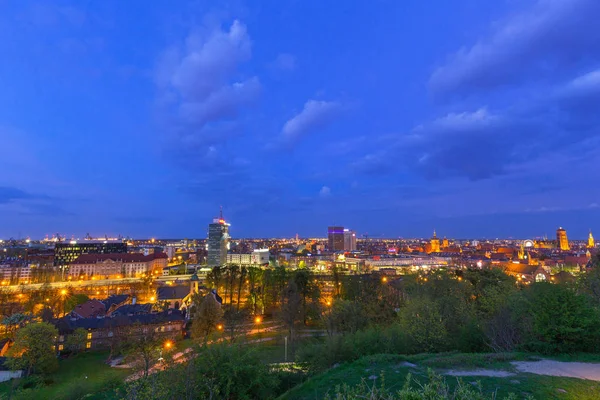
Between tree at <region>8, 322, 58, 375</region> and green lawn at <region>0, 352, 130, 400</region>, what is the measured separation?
1.10 meters

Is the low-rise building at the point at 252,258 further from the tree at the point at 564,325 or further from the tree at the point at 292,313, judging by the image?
the tree at the point at 564,325

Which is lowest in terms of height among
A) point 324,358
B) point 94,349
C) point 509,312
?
point 94,349

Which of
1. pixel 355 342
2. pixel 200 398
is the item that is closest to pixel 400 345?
pixel 355 342

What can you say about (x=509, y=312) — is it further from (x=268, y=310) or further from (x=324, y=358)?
(x=268, y=310)

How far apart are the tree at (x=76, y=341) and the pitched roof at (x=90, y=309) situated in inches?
352

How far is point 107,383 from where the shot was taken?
1830 cm

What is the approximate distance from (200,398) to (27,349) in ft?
74.7

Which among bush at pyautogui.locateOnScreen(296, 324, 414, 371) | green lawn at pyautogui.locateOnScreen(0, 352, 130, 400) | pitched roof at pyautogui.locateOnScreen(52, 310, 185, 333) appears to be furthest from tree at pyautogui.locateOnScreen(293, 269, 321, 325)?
green lawn at pyautogui.locateOnScreen(0, 352, 130, 400)

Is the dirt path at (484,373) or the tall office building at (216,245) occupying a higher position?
the tall office building at (216,245)

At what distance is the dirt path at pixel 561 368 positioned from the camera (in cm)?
1187

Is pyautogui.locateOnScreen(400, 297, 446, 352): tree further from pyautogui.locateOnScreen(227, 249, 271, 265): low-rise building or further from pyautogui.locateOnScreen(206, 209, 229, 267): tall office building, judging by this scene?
pyautogui.locateOnScreen(227, 249, 271, 265): low-rise building

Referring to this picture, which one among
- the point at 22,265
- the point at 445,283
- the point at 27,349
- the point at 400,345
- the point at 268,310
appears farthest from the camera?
the point at 22,265

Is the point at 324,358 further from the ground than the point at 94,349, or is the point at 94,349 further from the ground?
the point at 324,358

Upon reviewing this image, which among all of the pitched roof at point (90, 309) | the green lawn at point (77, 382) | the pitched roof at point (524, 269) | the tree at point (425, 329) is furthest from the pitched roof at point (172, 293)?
the pitched roof at point (524, 269)
